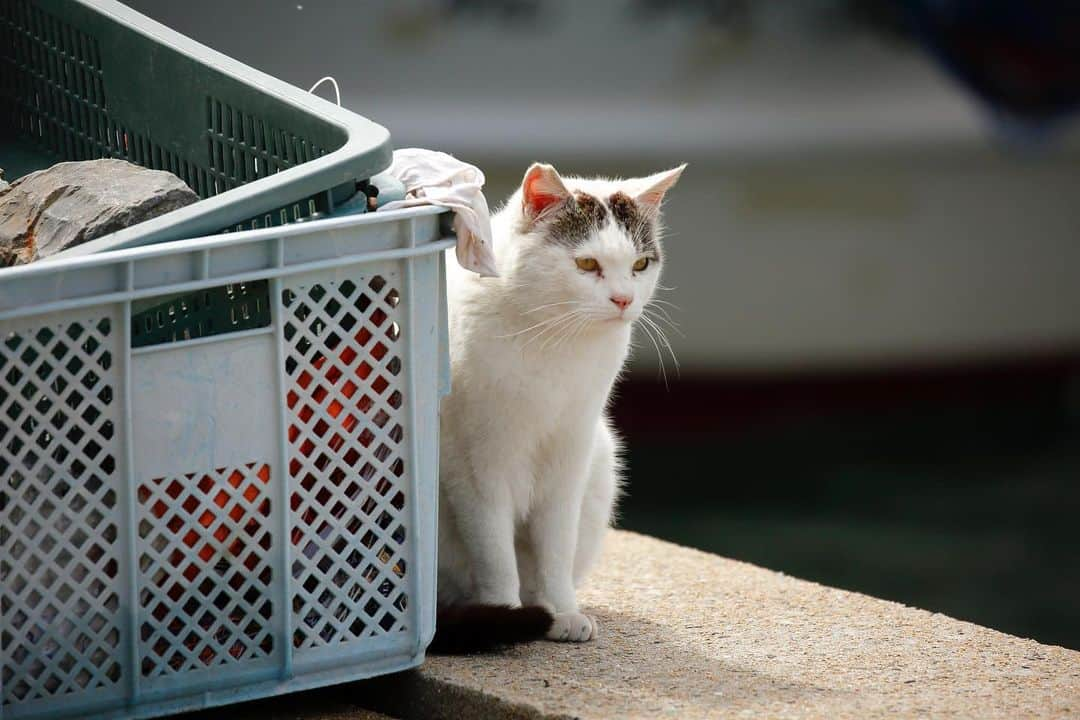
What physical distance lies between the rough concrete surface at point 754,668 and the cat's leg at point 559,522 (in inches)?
3.9

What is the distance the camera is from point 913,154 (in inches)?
242

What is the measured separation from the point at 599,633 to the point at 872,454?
4160 millimetres

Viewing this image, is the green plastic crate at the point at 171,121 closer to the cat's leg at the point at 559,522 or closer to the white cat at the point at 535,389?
the white cat at the point at 535,389

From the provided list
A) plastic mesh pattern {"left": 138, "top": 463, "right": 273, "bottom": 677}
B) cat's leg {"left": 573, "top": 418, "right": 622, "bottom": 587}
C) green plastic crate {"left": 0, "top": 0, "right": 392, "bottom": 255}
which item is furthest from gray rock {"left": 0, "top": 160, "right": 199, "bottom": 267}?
cat's leg {"left": 573, "top": 418, "right": 622, "bottom": 587}

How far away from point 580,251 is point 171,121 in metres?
0.69

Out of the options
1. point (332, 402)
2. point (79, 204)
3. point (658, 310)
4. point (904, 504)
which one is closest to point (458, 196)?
point (332, 402)

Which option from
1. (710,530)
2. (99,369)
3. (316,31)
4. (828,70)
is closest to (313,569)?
(99,369)

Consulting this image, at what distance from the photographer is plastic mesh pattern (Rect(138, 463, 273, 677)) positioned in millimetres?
1446

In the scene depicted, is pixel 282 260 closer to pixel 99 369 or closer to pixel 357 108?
pixel 99 369

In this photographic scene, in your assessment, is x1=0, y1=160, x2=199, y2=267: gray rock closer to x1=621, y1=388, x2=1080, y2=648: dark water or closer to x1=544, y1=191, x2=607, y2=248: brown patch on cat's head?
x1=544, y1=191, x2=607, y2=248: brown patch on cat's head

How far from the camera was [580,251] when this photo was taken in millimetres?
1960

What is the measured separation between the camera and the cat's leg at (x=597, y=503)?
2.15m

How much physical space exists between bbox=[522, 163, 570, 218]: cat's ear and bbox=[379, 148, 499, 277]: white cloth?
305 millimetres

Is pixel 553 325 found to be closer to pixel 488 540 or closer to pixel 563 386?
pixel 563 386
